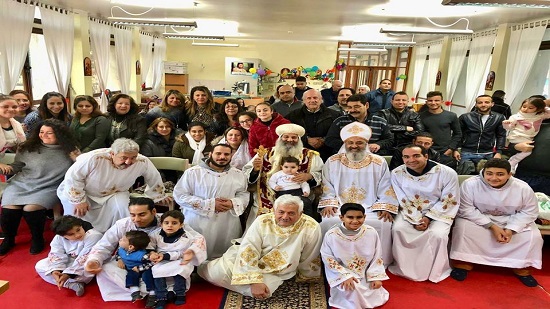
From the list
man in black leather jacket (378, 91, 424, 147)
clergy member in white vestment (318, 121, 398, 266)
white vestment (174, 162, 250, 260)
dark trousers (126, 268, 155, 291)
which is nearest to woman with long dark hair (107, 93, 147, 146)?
white vestment (174, 162, 250, 260)

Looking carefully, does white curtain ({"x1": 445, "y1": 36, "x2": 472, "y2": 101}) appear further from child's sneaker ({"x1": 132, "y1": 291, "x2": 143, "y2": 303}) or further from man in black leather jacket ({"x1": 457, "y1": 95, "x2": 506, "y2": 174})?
child's sneaker ({"x1": 132, "y1": 291, "x2": 143, "y2": 303})

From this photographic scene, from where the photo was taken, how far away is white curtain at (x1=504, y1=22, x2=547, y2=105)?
23.7 ft

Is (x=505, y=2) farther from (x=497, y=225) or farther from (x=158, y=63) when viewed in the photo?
(x=158, y=63)

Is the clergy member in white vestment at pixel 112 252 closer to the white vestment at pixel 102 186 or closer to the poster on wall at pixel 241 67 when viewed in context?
the white vestment at pixel 102 186

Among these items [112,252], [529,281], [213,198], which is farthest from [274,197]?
[529,281]

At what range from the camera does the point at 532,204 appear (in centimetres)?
329

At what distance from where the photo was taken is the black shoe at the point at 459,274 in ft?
10.8

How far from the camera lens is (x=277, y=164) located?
3.53m

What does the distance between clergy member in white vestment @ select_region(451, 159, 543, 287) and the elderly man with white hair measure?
54.8 inches

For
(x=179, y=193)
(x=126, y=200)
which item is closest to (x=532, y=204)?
(x=179, y=193)

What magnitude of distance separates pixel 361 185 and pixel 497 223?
1.24 m

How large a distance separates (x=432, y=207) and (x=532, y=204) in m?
0.85

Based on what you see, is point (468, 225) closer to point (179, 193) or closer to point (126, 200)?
point (179, 193)

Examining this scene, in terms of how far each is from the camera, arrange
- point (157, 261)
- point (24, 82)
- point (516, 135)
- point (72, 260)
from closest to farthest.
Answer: point (157, 261)
point (72, 260)
point (516, 135)
point (24, 82)
